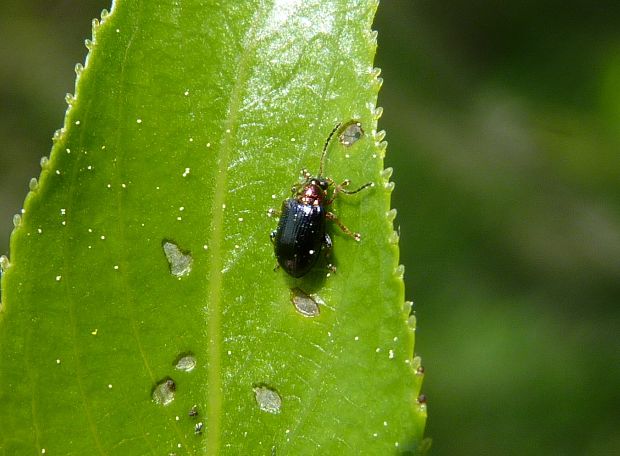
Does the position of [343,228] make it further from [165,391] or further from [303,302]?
[165,391]

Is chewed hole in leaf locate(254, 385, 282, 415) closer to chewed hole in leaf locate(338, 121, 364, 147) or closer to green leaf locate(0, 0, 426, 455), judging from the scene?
green leaf locate(0, 0, 426, 455)

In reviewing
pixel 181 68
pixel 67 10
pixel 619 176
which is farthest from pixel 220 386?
pixel 67 10

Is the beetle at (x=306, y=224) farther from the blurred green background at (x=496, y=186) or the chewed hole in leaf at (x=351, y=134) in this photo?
the blurred green background at (x=496, y=186)

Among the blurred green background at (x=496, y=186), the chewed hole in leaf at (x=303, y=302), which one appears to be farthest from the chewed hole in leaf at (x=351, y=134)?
the blurred green background at (x=496, y=186)

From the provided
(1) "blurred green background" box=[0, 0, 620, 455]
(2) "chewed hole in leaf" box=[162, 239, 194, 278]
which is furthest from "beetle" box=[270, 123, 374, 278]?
(1) "blurred green background" box=[0, 0, 620, 455]

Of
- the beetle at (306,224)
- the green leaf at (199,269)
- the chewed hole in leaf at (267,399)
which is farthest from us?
the beetle at (306,224)

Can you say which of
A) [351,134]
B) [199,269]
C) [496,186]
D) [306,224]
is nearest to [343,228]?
[306,224]

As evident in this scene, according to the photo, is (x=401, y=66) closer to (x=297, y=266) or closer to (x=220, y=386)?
(x=297, y=266)
